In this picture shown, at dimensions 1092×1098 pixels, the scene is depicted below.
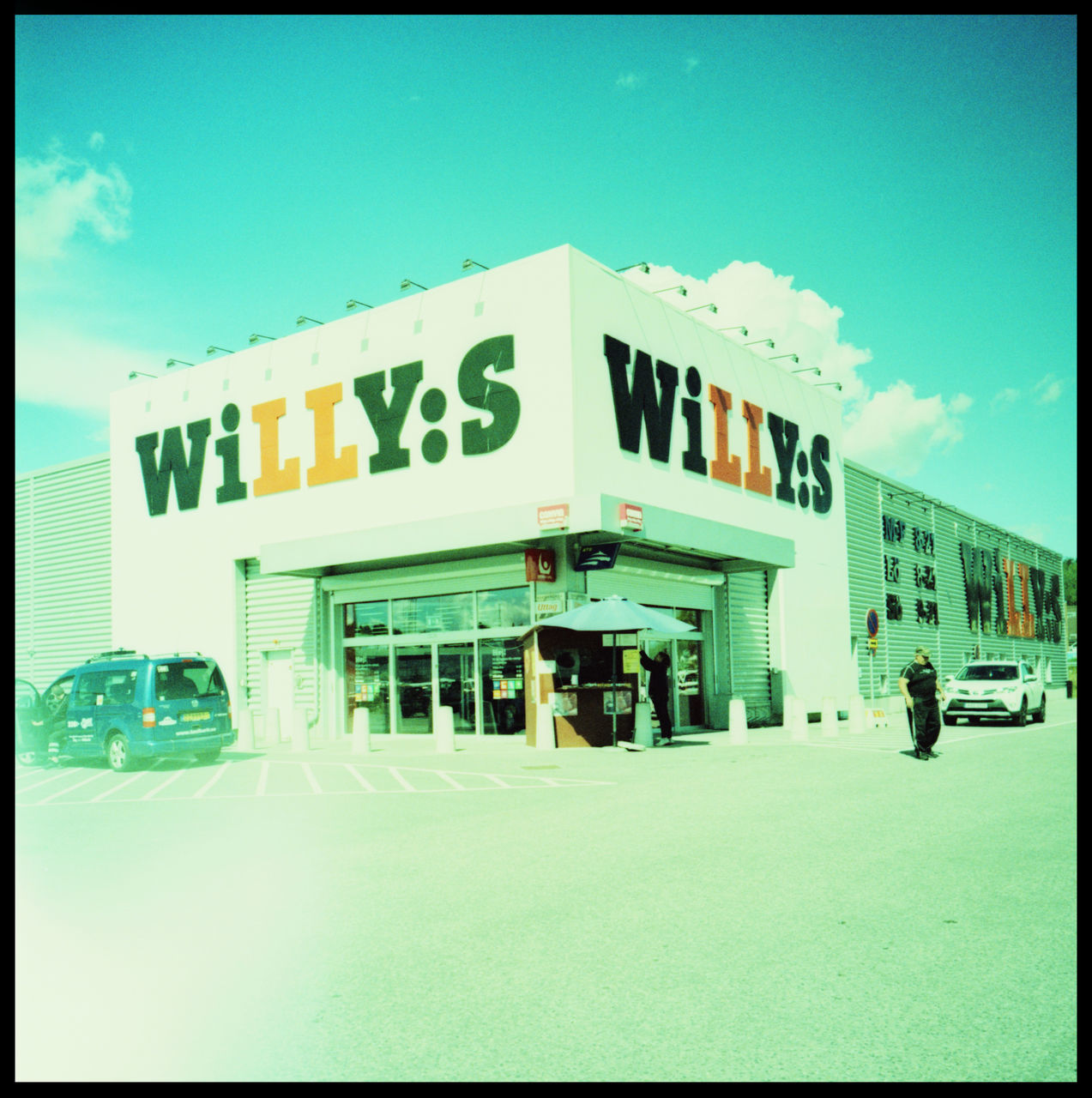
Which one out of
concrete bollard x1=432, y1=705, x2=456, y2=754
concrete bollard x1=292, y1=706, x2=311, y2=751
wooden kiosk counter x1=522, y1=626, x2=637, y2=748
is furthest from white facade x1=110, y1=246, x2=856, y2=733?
concrete bollard x1=292, y1=706, x2=311, y2=751

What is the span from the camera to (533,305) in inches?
863

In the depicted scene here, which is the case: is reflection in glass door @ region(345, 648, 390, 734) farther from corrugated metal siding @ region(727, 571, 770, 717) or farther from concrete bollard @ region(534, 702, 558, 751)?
corrugated metal siding @ region(727, 571, 770, 717)

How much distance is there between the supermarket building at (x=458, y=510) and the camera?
72.4ft

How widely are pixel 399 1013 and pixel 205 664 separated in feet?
44.6

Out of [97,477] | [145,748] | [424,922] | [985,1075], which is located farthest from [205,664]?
[97,477]

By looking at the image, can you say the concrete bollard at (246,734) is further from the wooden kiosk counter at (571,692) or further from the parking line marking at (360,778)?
the wooden kiosk counter at (571,692)

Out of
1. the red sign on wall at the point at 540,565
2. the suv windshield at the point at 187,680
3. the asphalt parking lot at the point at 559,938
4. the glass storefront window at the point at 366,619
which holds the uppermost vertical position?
the red sign on wall at the point at 540,565

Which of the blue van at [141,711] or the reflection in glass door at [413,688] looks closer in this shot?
the blue van at [141,711]

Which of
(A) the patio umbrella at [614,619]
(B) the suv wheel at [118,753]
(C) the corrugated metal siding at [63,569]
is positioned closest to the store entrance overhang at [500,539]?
(A) the patio umbrella at [614,619]

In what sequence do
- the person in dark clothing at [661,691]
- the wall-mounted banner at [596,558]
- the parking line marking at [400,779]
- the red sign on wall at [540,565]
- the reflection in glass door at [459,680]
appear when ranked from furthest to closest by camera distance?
the reflection in glass door at [459,680] → the red sign on wall at [540,565] → the wall-mounted banner at [596,558] → the person in dark clothing at [661,691] → the parking line marking at [400,779]

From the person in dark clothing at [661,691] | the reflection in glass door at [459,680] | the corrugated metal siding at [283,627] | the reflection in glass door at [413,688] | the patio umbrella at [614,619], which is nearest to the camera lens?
the patio umbrella at [614,619]

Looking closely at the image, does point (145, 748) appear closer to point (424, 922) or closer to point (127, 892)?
point (127, 892)

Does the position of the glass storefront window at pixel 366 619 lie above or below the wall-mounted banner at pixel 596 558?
below

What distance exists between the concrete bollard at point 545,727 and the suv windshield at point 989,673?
1134cm
